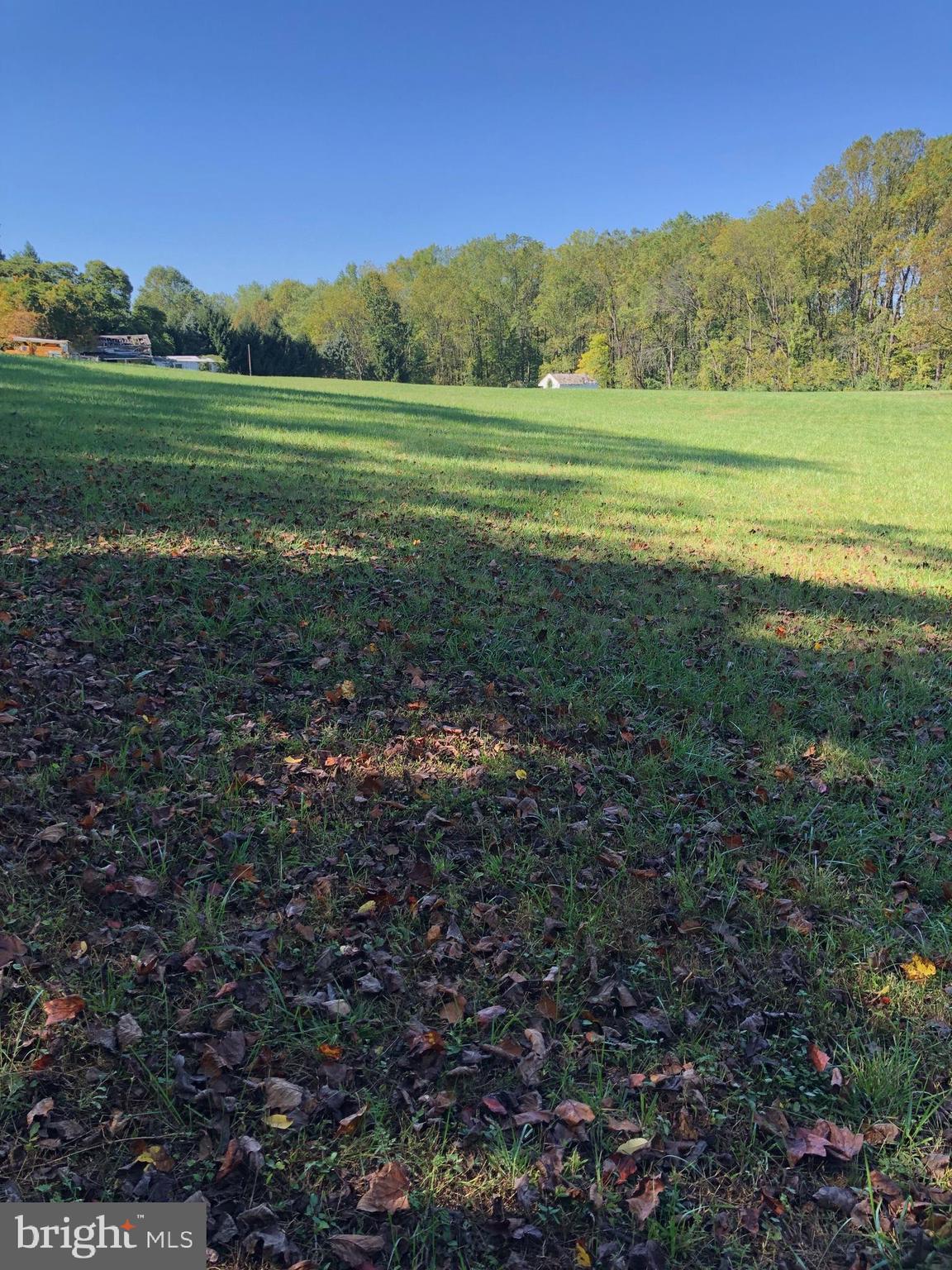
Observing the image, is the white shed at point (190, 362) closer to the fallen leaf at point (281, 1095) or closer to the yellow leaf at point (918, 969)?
the fallen leaf at point (281, 1095)

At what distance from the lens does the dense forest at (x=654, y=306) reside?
5334cm

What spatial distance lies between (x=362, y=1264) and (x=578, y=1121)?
663 mm

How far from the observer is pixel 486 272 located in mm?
91062

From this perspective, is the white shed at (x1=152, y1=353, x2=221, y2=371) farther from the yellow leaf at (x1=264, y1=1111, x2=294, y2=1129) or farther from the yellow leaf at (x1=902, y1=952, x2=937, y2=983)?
the yellow leaf at (x1=902, y1=952, x2=937, y2=983)

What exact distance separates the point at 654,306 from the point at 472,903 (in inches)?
3155

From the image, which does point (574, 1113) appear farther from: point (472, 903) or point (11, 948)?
point (11, 948)

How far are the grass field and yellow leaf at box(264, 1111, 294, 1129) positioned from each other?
1 centimetres

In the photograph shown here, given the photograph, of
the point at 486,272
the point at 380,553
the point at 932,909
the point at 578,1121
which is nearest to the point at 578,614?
the point at 380,553

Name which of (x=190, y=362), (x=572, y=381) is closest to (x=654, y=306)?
(x=572, y=381)

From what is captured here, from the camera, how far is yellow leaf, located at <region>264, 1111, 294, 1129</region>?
78.5 inches

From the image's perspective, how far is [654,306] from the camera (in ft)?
240

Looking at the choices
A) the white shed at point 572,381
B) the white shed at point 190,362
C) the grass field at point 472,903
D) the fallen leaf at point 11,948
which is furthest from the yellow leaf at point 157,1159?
the white shed at point 572,381

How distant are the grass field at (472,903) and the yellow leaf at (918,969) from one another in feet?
0.05

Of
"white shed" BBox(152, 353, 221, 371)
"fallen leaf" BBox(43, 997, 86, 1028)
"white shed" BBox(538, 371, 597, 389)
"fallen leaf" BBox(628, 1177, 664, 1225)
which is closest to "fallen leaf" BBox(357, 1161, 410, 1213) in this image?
"fallen leaf" BBox(628, 1177, 664, 1225)
